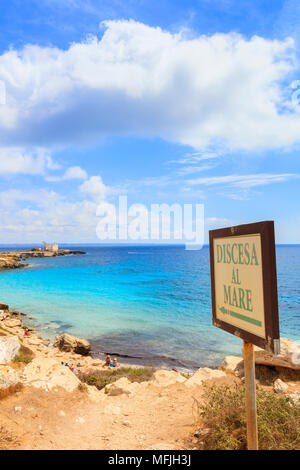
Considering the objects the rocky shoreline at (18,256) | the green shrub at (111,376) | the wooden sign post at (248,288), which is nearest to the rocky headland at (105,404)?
the green shrub at (111,376)

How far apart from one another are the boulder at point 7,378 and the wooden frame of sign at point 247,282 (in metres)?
5.87

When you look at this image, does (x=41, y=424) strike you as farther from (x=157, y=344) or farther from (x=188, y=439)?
(x=157, y=344)

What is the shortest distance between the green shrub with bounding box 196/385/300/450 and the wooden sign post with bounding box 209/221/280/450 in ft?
2.43

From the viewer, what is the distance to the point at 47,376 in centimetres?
873

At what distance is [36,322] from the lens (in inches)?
1104

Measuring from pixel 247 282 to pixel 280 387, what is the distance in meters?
8.08

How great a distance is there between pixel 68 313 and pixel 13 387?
24.3 meters

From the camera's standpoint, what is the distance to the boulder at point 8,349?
964 cm

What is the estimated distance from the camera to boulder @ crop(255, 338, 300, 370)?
11.1 m

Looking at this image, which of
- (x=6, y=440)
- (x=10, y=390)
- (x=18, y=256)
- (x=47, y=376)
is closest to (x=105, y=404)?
(x=47, y=376)

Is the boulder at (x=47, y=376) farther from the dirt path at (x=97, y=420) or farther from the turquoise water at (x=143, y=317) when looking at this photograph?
the turquoise water at (x=143, y=317)

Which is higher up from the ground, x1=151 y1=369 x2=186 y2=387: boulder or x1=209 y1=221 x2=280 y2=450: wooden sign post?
x1=209 y1=221 x2=280 y2=450: wooden sign post

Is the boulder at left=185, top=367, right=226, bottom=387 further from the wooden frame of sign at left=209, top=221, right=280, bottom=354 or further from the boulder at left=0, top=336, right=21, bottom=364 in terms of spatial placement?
the wooden frame of sign at left=209, top=221, right=280, bottom=354

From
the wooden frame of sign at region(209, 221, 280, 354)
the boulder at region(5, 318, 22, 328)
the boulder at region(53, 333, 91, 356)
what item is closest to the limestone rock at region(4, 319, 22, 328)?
the boulder at region(5, 318, 22, 328)
